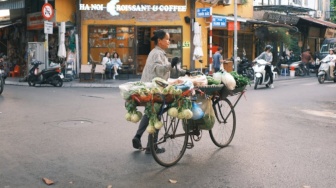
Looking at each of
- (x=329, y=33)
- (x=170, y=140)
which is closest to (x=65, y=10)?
(x=170, y=140)

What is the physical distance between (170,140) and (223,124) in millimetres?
1353

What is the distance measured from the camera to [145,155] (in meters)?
6.38

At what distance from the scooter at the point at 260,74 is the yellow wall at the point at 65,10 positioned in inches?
424

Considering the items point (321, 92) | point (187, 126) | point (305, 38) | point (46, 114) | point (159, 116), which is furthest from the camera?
point (305, 38)

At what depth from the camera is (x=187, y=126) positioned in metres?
6.05

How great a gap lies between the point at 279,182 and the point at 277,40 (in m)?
24.0

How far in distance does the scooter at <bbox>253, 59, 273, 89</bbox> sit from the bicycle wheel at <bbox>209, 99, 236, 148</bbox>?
35.8 ft

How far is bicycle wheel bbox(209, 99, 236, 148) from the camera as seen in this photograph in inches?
268

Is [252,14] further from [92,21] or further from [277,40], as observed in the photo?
[92,21]

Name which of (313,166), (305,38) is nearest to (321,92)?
(313,166)

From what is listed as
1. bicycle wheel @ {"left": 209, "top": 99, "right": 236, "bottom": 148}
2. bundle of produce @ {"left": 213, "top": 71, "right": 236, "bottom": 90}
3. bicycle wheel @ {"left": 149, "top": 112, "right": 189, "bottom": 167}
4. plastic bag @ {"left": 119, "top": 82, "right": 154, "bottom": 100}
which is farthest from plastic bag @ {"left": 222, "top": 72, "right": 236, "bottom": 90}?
plastic bag @ {"left": 119, "top": 82, "right": 154, "bottom": 100}

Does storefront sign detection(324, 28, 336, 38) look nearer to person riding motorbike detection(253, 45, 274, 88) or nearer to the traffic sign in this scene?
person riding motorbike detection(253, 45, 274, 88)

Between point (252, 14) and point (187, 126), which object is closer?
point (187, 126)

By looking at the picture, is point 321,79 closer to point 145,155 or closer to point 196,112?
point 145,155
